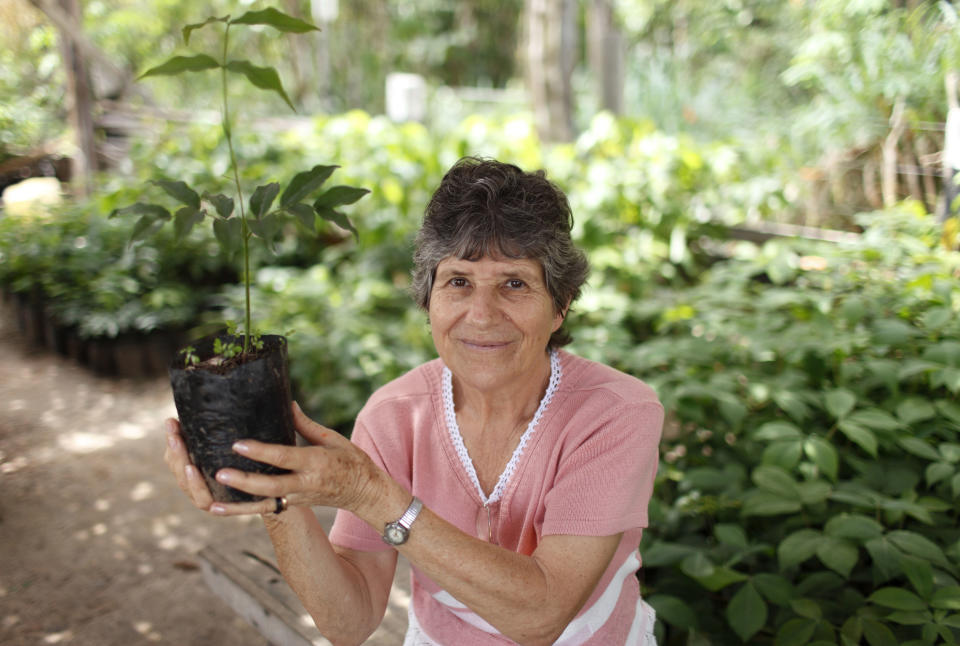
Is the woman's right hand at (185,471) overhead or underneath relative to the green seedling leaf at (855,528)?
overhead

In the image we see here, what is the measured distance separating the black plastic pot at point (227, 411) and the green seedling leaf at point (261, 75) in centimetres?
43

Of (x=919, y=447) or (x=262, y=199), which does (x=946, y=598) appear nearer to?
(x=919, y=447)

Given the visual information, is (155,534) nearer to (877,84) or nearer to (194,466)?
(194,466)

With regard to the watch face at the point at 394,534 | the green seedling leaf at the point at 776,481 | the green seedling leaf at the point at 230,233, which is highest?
the green seedling leaf at the point at 230,233

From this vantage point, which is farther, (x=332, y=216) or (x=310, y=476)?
(x=332, y=216)

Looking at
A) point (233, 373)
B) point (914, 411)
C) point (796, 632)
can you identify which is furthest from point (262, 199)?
point (914, 411)

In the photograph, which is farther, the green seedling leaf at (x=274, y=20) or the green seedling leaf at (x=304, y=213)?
the green seedling leaf at (x=304, y=213)

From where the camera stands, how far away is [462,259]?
1.29 m

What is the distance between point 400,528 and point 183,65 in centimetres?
76

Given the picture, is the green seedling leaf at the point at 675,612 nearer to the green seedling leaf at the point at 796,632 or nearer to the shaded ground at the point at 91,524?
the green seedling leaf at the point at 796,632

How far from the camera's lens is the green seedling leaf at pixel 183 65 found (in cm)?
105

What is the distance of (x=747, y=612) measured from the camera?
1.64 metres

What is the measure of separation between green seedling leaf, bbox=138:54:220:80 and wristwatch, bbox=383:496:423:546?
0.72 metres

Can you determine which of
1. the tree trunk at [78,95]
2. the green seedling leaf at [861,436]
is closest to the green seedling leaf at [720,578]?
the green seedling leaf at [861,436]
